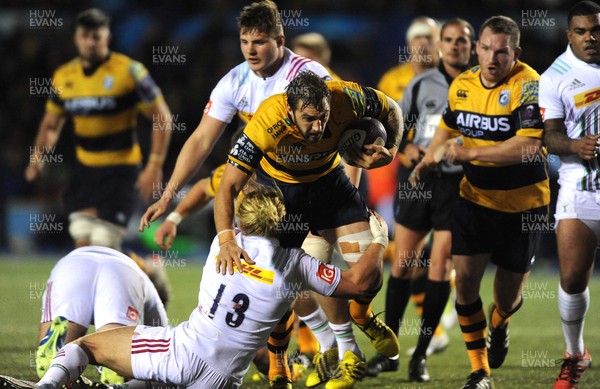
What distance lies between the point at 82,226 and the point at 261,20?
11.6 feet

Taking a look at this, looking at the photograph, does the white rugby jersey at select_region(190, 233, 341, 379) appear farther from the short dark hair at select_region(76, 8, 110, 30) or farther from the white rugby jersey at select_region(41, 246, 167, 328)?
the short dark hair at select_region(76, 8, 110, 30)

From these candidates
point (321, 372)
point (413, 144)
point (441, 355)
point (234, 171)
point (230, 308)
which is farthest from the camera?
point (441, 355)

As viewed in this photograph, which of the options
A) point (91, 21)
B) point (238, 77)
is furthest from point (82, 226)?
point (238, 77)

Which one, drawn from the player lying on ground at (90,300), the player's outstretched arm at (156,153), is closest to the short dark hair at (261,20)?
the player lying on ground at (90,300)

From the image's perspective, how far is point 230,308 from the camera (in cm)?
495

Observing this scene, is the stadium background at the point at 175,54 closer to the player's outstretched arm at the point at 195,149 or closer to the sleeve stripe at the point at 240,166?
the player's outstretched arm at the point at 195,149

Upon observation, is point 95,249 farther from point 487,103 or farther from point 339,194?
point 487,103

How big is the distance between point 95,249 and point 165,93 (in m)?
9.88

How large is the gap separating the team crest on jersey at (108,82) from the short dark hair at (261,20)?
10.9ft

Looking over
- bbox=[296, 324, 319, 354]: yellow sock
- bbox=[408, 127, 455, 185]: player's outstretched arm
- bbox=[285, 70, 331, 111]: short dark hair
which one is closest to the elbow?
bbox=[285, 70, 331, 111]: short dark hair

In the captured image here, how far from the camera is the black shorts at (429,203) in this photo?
745cm

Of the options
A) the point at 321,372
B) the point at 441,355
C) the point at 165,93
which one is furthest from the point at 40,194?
the point at 321,372

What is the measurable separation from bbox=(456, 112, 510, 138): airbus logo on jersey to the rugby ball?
93 centimetres

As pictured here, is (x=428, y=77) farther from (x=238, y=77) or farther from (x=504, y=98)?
(x=238, y=77)
